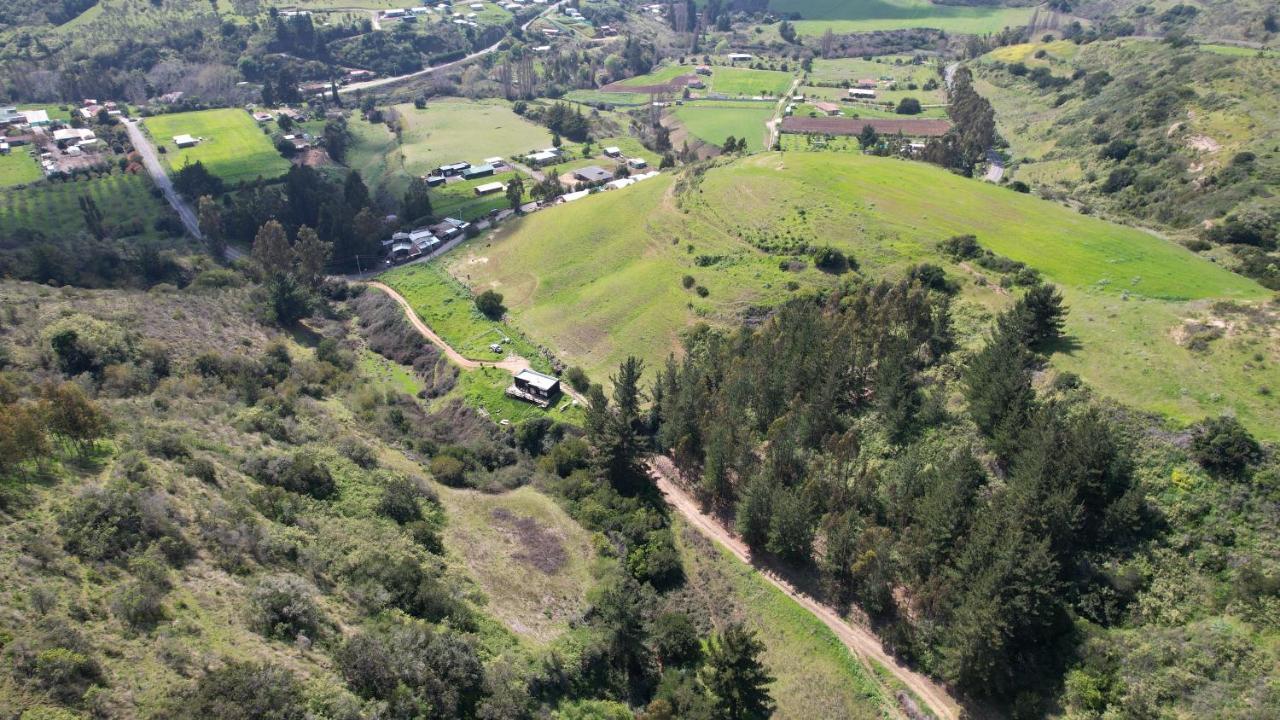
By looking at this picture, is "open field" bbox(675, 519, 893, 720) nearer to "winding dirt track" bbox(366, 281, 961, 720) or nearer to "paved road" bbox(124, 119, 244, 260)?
"winding dirt track" bbox(366, 281, 961, 720)

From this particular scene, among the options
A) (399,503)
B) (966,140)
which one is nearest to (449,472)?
(399,503)

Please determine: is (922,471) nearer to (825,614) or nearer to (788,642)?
(825,614)

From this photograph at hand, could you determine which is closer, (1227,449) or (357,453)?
(1227,449)

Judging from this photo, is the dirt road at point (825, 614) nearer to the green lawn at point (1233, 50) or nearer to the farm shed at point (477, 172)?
the farm shed at point (477, 172)

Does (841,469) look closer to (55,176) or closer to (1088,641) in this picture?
(1088,641)

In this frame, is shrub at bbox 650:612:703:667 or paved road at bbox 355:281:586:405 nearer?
shrub at bbox 650:612:703:667

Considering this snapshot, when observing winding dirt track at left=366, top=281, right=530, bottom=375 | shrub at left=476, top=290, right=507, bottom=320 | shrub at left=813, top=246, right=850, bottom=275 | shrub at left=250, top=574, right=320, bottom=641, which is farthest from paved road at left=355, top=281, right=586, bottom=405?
shrub at left=250, top=574, right=320, bottom=641
